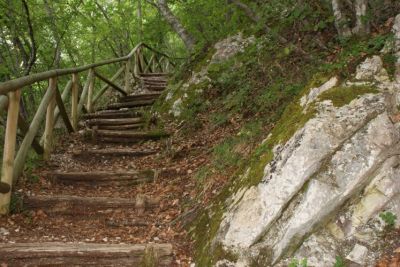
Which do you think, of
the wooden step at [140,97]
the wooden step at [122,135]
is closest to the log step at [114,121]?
the wooden step at [122,135]

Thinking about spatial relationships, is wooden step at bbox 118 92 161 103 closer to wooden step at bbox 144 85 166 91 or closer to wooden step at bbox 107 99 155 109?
wooden step at bbox 107 99 155 109

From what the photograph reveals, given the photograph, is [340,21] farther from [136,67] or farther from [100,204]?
[136,67]

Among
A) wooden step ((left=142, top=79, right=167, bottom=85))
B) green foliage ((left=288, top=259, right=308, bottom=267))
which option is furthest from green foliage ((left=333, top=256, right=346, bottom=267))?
wooden step ((left=142, top=79, right=167, bottom=85))

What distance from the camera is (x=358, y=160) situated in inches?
107

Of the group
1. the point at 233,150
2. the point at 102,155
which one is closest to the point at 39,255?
the point at 233,150

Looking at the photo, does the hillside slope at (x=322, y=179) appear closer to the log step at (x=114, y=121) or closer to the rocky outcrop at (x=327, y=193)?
the rocky outcrop at (x=327, y=193)

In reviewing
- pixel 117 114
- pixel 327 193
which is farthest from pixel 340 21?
pixel 117 114

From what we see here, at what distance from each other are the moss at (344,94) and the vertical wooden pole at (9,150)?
299 centimetres

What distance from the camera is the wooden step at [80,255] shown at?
298 centimetres

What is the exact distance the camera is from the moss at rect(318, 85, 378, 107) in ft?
10.2

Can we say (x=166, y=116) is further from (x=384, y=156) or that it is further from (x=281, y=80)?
(x=384, y=156)

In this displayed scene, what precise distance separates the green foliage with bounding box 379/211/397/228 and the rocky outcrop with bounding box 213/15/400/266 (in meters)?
0.03

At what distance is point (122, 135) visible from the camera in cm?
603

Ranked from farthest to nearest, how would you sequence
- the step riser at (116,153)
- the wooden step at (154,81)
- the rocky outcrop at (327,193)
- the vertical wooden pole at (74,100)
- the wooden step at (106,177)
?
the wooden step at (154,81)
the vertical wooden pole at (74,100)
the step riser at (116,153)
the wooden step at (106,177)
the rocky outcrop at (327,193)
